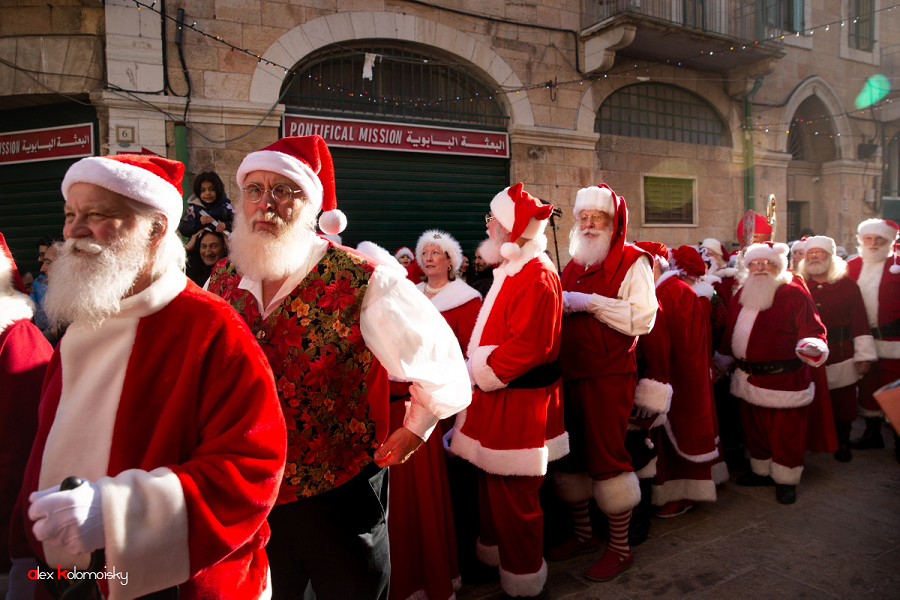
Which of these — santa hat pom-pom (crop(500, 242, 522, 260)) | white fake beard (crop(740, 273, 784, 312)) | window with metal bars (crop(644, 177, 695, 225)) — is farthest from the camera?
window with metal bars (crop(644, 177, 695, 225))

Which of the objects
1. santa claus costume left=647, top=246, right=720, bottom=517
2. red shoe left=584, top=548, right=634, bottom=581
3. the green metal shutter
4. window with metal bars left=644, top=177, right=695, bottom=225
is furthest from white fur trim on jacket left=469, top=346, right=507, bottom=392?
window with metal bars left=644, top=177, right=695, bottom=225

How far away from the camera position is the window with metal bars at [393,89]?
8.62m

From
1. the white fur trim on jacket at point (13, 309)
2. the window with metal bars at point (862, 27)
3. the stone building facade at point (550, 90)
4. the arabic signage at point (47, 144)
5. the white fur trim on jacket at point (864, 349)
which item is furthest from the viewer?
the window with metal bars at point (862, 27)

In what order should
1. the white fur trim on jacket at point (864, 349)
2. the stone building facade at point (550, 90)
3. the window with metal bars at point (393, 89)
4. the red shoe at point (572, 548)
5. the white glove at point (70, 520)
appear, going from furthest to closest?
the window with metal bars at point (393, 89) → the stone building facade at point (550, 90) → the white fur trim on jacket at point (864, 349) → the red shoe at point (572, 548) → the white glove at point (70, 520)

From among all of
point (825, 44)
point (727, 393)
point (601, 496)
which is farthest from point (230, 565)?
point (825, 44)

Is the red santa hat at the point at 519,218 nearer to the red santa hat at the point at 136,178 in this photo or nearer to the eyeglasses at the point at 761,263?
the red santa hat at the point at 136,178

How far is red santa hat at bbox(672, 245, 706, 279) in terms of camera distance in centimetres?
469

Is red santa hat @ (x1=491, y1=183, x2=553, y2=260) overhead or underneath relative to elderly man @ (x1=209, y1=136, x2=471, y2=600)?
overhead

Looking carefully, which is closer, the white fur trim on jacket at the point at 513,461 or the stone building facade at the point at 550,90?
the white fur trim on jacket at the point at 513,461

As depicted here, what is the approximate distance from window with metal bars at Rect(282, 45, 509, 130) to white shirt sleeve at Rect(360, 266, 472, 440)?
23.8ft

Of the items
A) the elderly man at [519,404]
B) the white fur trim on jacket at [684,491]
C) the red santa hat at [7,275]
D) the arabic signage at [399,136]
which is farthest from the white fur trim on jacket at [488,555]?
the arabic signage at [399,136]

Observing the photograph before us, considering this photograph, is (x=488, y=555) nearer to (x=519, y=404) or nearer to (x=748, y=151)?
(x=519, y=404)

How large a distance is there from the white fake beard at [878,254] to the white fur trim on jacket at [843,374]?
4.45 feet

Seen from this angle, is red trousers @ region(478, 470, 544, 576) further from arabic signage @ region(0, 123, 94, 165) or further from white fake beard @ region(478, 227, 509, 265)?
arabic signage @ region(0, 123, 94, 165)
